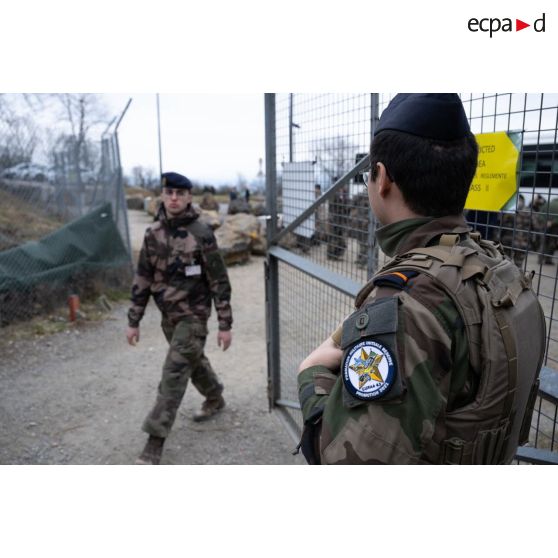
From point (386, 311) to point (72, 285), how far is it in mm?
6523

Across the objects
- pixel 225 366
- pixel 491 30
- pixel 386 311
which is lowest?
pixel 225 366

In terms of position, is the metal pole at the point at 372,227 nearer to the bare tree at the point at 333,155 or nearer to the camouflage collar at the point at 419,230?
the bare tree at the point at 333,155

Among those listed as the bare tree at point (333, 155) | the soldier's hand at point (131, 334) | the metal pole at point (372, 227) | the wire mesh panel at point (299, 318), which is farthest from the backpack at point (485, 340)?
the soldier's hand at point (131, 334)

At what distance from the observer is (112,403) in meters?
Answer: 4.27

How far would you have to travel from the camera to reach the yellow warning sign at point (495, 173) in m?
1.70

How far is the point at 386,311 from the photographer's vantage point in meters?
1.04

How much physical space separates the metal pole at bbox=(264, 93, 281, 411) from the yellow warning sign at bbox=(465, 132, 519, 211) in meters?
2.04

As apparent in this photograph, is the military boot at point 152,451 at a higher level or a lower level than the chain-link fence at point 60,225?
lower

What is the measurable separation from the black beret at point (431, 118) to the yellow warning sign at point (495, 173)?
609 millimetres

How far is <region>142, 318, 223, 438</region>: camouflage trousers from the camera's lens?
339cm

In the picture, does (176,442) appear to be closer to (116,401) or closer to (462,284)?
(116,401)

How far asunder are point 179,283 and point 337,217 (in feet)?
4.23

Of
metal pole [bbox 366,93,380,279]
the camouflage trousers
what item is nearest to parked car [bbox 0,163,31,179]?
the camouflage trousers

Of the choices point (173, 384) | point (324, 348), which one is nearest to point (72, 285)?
point (173, 384)
